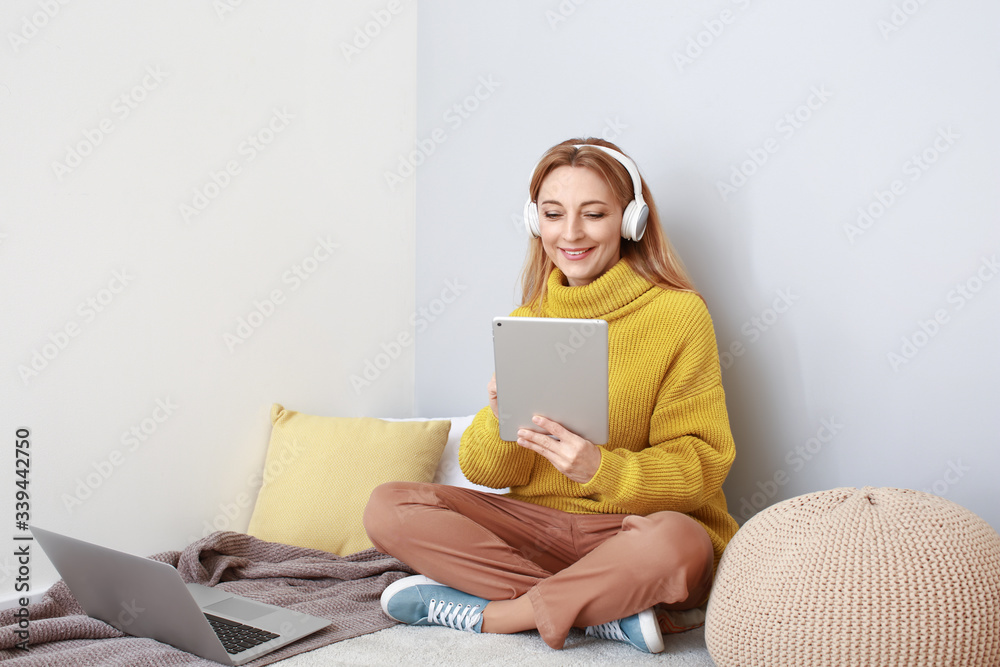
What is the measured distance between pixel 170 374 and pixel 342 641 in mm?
781

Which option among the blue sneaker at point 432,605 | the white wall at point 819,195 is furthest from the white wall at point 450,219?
the blue sneaker at point 432,605

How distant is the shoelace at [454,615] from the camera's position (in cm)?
129

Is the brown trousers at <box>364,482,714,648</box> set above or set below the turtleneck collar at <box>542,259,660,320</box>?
below

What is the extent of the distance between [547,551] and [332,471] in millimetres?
582

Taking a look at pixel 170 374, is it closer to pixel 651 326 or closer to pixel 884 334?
pixel 651 326

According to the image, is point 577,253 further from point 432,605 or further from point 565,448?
point 432,605

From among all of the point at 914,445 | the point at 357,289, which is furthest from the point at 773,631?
the point at 357,289

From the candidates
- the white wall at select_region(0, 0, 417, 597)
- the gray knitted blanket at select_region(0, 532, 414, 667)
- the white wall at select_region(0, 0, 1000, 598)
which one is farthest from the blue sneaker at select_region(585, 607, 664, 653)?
the white wall at select_region(0, 0, 417, 597)

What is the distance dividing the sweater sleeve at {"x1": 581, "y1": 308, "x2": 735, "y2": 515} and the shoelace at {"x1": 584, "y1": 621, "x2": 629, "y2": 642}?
19 cm

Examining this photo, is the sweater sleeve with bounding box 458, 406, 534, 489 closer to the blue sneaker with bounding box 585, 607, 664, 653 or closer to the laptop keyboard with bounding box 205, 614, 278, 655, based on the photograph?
the blue sneaker with bounding box 585, 607, 664, 653

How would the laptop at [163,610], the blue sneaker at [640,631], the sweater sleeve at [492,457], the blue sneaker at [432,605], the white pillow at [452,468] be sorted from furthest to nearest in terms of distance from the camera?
the white pillow at [452,468] < the sweater sleeve at [492,457] < the blue sneaker at [432,605] < the blue sneaker at [640,631] < the laptop at [163,610]

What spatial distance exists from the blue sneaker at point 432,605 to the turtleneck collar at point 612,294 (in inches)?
22.8

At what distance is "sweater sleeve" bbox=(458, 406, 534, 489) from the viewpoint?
1488mm

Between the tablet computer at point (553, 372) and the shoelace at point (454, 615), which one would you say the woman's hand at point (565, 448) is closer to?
the tablet computer at point (553, 372)
